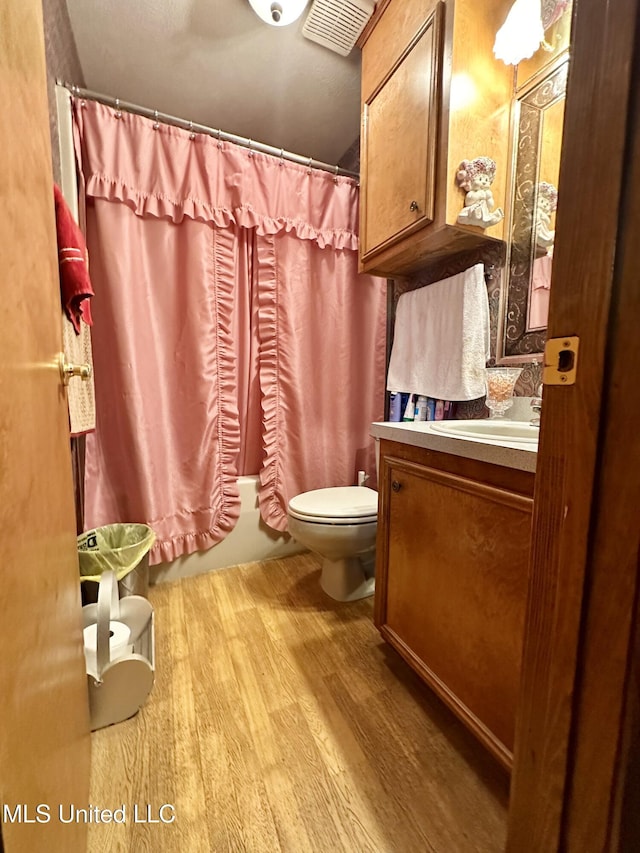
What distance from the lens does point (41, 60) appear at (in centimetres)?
61

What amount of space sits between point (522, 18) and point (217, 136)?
1.17 meters

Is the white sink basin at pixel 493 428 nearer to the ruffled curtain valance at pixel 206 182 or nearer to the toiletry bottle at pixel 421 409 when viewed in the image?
the toiletry bottle at pixel 421 409

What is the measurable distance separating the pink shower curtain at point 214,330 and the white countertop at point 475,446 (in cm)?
90

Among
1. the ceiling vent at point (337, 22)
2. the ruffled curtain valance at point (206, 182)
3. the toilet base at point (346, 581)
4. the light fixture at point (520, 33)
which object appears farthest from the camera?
the toilet base at point (346, 581)

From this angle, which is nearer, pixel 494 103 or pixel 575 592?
pixel 575 592

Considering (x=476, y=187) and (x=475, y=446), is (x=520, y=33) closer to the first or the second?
(x=476, y=187)

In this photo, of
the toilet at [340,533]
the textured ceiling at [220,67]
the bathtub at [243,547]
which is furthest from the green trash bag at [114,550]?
the textured ceiling at [220,67]

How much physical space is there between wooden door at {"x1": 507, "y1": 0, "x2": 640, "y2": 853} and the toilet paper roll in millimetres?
1032

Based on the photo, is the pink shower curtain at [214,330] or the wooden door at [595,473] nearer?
the wooden door at [595,473]

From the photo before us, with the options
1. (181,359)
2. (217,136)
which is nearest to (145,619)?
(181,359)

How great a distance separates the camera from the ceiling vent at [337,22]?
4.04 feet

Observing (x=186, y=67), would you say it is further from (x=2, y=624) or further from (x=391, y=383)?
(x=2, y=624)

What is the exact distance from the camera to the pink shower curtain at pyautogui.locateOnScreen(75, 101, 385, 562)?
1421mm

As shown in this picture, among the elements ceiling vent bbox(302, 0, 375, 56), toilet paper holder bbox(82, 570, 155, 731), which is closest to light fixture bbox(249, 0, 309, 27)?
ceiling vent bbox(302, 0, 375, 56)
